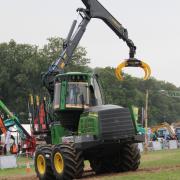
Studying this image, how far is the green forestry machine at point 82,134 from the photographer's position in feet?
60.0

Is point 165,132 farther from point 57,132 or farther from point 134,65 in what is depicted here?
point 57,132

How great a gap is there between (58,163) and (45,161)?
914 mm

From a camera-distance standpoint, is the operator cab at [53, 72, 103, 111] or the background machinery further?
the background machinery

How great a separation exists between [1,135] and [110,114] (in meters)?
25.6

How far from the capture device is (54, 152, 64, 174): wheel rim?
18172 mm

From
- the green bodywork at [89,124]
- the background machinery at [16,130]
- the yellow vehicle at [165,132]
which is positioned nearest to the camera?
the green bodywork at [89,124]

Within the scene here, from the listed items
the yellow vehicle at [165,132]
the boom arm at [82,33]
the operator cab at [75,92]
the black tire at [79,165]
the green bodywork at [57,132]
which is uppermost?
the boom arm at [82,33]

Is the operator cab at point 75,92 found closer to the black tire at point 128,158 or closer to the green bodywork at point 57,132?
the green bodywork at point 57,132

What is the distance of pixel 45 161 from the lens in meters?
19.2

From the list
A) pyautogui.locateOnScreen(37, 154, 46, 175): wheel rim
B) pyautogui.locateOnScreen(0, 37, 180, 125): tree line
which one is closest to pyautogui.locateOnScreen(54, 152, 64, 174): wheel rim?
pyautogui.locateOnScreen(37, 154, 46, 175): wheel rim

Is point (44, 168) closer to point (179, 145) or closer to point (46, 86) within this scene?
point (46, 86)

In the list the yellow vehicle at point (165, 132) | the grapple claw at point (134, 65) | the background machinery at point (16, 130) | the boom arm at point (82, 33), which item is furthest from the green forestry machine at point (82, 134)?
the yellow vehicle at point (165, 132)

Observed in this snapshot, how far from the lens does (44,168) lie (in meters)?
19.4

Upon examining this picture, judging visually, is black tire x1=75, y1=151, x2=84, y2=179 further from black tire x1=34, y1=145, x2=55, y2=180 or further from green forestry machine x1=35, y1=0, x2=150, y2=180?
black tire x1=34, y1=145, x2=55, y2=180
